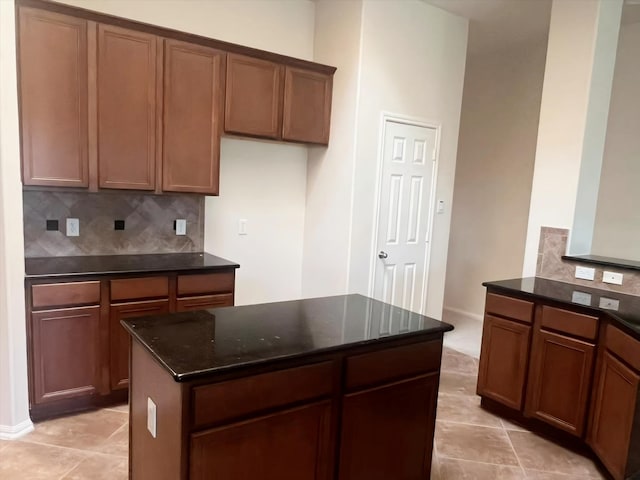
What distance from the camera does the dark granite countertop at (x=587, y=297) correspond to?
8.03 ft

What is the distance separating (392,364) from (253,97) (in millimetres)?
2500

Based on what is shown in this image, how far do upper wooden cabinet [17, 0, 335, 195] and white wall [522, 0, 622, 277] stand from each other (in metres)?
2.03

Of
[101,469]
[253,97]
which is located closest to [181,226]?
[253,97]

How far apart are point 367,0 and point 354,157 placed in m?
1.29

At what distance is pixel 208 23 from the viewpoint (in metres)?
3.63

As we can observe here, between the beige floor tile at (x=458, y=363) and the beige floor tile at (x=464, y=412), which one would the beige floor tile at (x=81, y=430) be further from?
the beige floor tile at (x=458, y=363)

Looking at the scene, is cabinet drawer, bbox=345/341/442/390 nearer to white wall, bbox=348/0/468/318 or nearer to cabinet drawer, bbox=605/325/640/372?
cabinet drawer, bbox=605/325/640/372

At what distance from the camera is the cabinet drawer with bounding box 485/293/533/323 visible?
293 centimetres

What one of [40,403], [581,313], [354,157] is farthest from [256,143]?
[581,313]

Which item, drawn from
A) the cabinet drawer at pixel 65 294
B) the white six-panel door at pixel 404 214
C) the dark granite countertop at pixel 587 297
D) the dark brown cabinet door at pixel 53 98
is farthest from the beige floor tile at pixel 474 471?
the dark brown cabinet door at pixel 53 98

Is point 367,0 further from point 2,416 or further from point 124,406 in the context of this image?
point 2,416

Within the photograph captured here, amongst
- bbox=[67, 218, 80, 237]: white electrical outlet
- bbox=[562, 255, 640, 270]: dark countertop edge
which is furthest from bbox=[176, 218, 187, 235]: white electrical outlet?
bbox=[562, 255, 640, 270]: dark countertop edge

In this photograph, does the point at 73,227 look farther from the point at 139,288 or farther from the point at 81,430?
the point at 81,430

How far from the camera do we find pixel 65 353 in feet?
9.11
